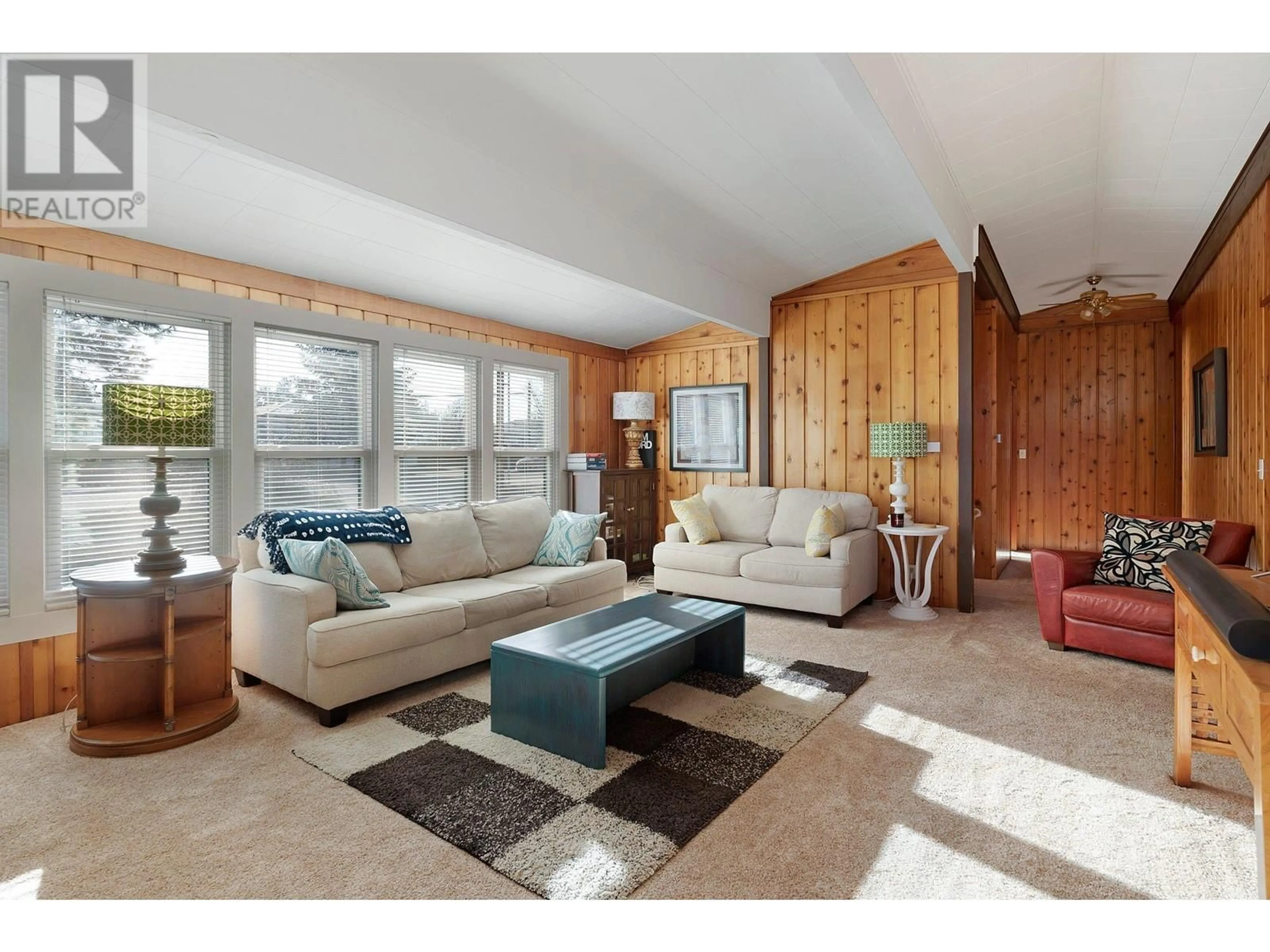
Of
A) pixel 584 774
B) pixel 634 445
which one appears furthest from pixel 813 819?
pixel 634 445

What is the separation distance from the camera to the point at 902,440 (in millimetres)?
4734

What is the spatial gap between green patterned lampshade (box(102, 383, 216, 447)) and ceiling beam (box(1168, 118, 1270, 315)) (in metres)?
4.89

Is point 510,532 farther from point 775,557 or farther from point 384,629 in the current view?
point 775,557

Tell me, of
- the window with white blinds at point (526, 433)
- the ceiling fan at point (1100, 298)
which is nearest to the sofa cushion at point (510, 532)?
the window with white blinds at point (526, 433)

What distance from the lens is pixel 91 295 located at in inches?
115

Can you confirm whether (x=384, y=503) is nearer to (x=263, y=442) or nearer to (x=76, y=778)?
(x=263, y=442)

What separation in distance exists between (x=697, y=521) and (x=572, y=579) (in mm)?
1516

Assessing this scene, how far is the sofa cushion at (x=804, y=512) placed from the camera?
4965 mm

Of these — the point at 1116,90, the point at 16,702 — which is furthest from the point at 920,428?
the point at 16,702

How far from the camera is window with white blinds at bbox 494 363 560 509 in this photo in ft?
17.3

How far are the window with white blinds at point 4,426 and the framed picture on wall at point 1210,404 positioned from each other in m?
6.36
